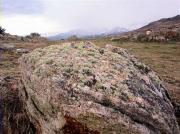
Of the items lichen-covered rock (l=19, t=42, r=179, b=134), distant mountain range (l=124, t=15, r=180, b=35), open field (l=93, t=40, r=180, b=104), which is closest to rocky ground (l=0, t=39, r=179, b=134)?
lichen-covered rock (l=19, t=42, r=179, b=134)

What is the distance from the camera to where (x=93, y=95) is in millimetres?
11680

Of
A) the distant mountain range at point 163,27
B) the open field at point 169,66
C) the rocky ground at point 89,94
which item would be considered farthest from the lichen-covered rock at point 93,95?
the distant mountain range at point 163,27

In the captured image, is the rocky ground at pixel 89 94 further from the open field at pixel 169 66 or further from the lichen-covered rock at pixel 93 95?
the open field at pixel 169 66

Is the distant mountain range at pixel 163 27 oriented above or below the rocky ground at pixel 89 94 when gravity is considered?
below

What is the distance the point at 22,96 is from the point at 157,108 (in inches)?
206

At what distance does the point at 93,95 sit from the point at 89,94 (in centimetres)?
13

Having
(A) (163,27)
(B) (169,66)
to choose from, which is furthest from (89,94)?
(A) (163,27)

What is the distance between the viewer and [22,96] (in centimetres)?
1451

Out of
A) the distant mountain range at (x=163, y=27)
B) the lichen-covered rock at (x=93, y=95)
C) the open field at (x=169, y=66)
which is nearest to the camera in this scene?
the lichen-covered rock at (x=93, y=95)

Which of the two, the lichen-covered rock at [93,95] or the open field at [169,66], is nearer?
the lichen-covered rock at [93,95]

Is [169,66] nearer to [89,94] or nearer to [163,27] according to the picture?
[89,94]

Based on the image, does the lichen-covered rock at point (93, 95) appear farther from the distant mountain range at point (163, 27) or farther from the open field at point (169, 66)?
the distant mountain range at point (163, 27)

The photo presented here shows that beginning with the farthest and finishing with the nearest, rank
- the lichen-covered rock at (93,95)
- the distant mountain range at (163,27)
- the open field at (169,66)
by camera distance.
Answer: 1. the distant mountain range at (163,27)
2. the open field at (169,66)
3. the lichen-covered rock at (93,95)

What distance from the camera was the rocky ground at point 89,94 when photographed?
1137 cm
